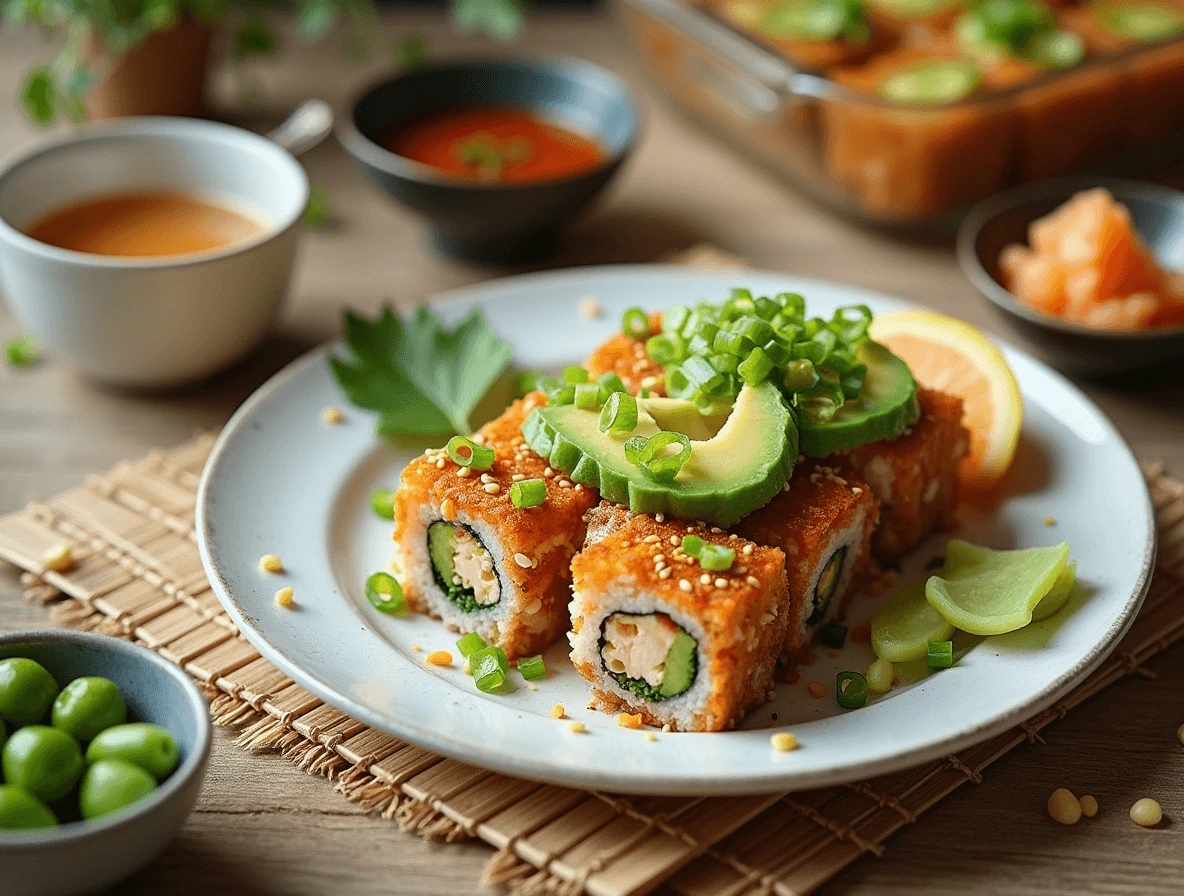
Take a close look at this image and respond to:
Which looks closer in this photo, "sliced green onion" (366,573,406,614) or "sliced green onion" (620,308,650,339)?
"sliced green onion" (366,573,406,614)

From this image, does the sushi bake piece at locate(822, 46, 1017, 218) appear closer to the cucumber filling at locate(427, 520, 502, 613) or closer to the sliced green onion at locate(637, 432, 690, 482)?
the sliced green onion at locate(637, 432, 690, 482)

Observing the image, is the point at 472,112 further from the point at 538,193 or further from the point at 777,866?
the point at 777,866

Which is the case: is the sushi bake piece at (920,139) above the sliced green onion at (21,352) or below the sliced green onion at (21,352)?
above

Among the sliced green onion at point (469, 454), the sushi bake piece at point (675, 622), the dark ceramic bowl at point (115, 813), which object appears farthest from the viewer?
the sliced green onion at point (469, 454)

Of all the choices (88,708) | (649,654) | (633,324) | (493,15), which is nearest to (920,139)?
(633,324)

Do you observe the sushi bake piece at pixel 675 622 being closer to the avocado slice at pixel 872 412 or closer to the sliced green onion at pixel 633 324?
the avocado slice at pixel 872 412

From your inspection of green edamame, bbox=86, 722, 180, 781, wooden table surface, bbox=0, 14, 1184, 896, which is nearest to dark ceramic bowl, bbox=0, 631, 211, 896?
green edamame, bbox=86, 722, 180, 781

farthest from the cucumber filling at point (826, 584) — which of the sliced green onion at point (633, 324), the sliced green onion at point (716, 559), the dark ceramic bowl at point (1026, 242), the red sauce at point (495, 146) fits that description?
the red sauce at point (495, 146)
